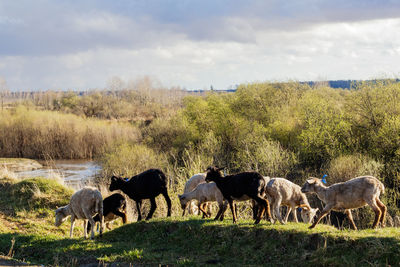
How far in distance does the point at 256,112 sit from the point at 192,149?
6.77 meters

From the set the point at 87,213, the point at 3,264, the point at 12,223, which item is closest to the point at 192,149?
the point at 12,223

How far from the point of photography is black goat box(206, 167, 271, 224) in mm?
10875

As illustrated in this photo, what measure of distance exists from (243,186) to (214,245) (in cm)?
182

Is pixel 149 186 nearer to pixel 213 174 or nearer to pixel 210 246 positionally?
pixel 213 174

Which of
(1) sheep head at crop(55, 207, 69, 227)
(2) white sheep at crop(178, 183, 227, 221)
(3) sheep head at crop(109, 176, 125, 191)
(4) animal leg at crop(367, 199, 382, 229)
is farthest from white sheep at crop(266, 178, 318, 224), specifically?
(1) sheep head at crop(55, 207, 69, 227)

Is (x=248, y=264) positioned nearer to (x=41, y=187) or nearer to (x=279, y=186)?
(x=279, y=186)

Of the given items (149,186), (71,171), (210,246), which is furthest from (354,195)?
(71,171)

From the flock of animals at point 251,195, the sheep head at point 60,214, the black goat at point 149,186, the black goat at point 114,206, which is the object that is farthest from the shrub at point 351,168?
the sheep head at point 60,214

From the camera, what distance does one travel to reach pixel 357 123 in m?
28.5

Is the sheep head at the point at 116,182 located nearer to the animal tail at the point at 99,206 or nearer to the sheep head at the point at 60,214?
the animal tail at the point at 99,206

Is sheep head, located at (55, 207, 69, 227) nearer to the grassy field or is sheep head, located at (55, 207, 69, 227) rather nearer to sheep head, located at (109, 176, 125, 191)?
the grassy field

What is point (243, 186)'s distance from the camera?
11.1 metres

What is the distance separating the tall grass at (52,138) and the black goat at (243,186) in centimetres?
3228

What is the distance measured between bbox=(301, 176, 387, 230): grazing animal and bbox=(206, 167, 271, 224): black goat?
4.60 feet
